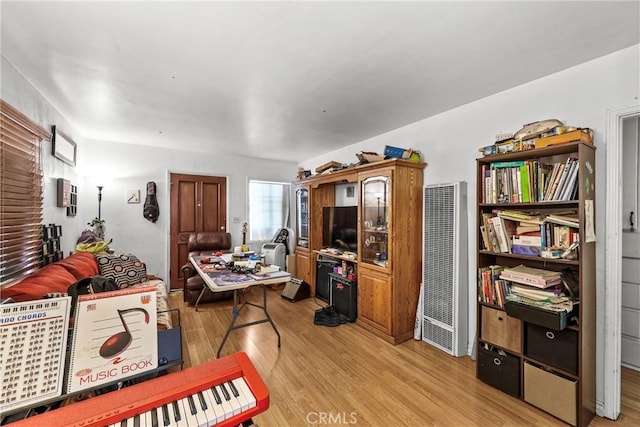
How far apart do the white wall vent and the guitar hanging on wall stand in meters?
4.05

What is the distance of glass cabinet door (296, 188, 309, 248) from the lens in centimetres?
462

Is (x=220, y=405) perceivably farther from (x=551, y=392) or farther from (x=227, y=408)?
(x=551, y=392)

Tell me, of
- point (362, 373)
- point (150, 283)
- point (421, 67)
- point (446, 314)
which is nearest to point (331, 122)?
point (421, 67)

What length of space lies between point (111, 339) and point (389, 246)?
8.00 ft

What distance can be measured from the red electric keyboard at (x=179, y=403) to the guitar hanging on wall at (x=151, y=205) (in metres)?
3.95

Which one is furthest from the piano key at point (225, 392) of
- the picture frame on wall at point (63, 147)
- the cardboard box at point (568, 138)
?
the picture frame on wall at point (63, 147)

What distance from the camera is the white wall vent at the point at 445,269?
2582 mm

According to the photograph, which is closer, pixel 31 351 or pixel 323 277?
pixel 31 351

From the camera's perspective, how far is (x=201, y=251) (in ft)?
14.9

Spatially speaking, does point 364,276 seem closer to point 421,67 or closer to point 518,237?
point 518,237

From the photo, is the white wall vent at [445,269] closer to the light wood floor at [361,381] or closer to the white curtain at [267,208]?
the light wood floor at [361,381]

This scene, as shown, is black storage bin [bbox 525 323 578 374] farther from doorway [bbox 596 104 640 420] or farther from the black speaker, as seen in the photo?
the black speaker

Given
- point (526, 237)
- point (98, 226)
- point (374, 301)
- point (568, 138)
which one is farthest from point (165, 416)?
Answer: point (98, 226)

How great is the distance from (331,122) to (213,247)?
2946 millimetres
